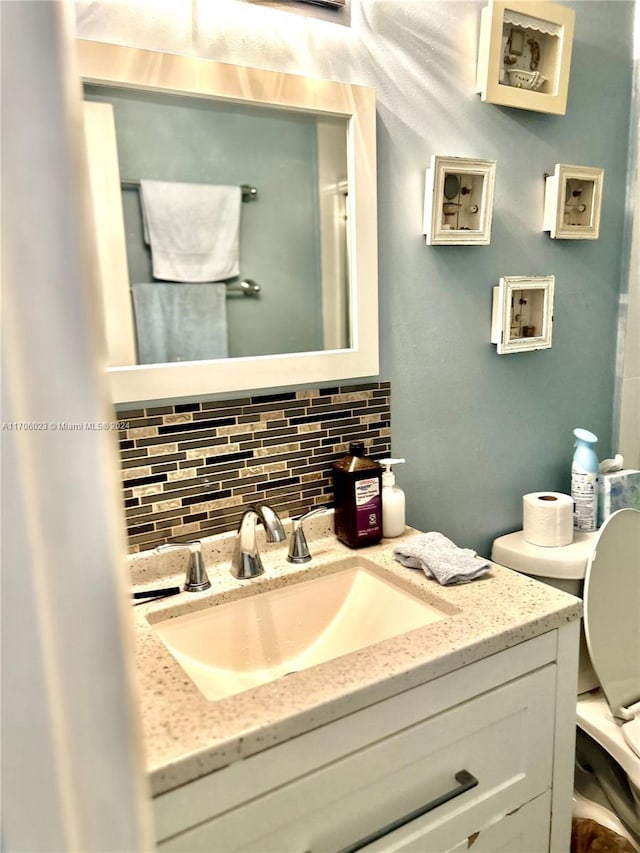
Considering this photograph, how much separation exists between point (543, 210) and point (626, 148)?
0.37 metres

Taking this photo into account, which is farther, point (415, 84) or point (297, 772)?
point (415, 84)

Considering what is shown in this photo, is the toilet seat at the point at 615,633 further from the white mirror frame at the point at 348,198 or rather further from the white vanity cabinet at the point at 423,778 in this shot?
the white mirror frame at the point at 348,198

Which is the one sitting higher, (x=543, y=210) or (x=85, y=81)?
(x=85, y=81)

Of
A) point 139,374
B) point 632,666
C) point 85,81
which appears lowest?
point 632,666

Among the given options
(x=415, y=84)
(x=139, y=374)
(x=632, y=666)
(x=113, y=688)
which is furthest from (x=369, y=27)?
(x=632, y=666)

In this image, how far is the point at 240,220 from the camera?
1.10 meters

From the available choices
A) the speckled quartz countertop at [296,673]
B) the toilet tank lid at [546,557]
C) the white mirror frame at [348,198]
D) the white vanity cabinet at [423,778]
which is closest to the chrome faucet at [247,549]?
the speckled quartz countertop at [296,673]

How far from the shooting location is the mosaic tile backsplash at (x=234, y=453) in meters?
1.07

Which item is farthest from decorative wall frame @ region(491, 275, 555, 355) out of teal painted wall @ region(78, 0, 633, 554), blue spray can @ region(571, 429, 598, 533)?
blue spray can @ region(571, 429, 598, 533)

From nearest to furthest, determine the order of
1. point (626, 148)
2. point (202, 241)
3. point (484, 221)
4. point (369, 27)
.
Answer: point (202, 241) → point (369, 27) → point (484, 221) → point (626, 148)

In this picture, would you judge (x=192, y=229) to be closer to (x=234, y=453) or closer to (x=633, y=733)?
(x=234, y=453)

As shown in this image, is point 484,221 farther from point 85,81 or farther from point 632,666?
point 632,666

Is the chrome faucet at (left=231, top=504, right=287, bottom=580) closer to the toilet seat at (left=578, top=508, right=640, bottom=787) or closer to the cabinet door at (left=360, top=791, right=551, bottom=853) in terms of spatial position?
the cabinet door at (left=360, top=791, right=551, bottom=853)

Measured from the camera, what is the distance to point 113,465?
13.2 inches
